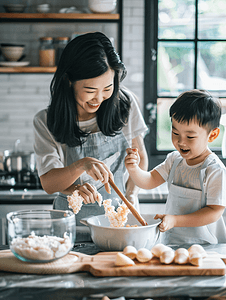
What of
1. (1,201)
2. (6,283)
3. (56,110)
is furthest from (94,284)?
(1,201)

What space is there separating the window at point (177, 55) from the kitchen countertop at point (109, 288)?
207cm

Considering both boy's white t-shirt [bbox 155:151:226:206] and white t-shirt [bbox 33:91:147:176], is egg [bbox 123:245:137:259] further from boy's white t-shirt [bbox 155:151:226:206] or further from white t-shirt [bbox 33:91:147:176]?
white t-shirt [bbox 33:91:147:176]

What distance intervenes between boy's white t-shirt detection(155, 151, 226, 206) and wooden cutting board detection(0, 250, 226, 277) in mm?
278

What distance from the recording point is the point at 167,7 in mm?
2936

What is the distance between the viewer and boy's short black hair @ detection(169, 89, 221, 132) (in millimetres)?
1332

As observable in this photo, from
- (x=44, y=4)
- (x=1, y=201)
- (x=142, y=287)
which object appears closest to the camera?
(x=142, y=287)

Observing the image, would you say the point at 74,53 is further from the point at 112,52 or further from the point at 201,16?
the point at 201,16

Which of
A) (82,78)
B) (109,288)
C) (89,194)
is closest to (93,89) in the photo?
(82,78)

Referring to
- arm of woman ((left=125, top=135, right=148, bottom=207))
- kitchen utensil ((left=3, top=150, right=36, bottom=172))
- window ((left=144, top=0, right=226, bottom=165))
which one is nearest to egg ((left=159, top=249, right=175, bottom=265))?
arm of woman ((left=125, top=135, right=148, bottom=207))

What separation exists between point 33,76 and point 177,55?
1.20 m

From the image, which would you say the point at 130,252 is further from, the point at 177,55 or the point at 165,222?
the point at 177,55

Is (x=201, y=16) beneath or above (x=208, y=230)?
above

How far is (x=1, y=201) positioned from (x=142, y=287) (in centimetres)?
162

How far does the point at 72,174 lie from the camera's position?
139 centimetres
